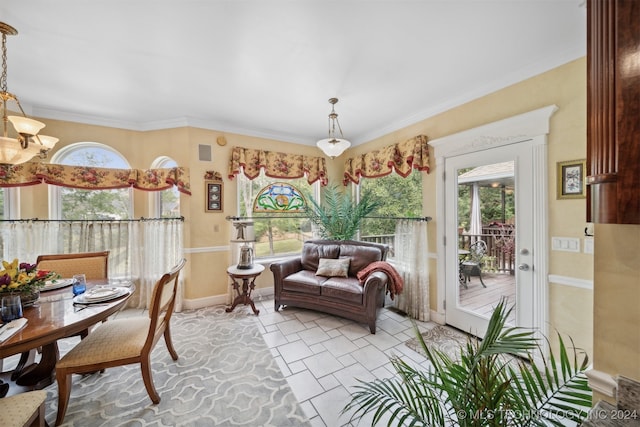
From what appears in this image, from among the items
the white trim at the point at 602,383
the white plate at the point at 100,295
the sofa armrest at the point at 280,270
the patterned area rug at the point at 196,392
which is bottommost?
the patterned area rug at the point at 196,392

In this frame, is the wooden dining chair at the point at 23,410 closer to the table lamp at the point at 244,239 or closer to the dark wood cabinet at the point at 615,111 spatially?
the table lamp at the point at 244,239

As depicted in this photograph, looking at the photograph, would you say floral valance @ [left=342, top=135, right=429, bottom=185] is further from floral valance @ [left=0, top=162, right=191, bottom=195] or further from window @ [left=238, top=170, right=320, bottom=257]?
floral valance @ [left=0, top=162, right=191, bottom=195]

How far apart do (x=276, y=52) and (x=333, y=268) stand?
2.52 m

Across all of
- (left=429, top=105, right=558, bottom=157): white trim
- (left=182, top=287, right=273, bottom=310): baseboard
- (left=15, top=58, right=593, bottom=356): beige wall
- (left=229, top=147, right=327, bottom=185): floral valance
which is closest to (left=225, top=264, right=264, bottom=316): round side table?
(left=182, top=287, right=273, bottom=310): baseboard

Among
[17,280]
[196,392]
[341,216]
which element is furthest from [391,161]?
[17,280]

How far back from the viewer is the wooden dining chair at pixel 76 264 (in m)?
2.38

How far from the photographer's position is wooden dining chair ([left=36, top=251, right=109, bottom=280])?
238cm

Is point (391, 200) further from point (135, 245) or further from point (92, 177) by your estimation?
point (92, 177)

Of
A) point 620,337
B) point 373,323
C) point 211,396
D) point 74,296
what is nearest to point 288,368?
point 211,396

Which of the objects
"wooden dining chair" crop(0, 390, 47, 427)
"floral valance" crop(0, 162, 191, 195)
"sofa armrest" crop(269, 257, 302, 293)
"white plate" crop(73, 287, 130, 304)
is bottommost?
"wooden dining chair" crop(0, 390, 47, 427)

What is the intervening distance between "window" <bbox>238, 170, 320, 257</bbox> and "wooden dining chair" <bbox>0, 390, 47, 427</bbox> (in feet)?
8.99

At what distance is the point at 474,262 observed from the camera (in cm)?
268

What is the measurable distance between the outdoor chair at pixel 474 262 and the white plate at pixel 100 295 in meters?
3.33

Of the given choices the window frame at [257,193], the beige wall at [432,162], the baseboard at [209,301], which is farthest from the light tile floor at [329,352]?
the window frame at [257,193]
